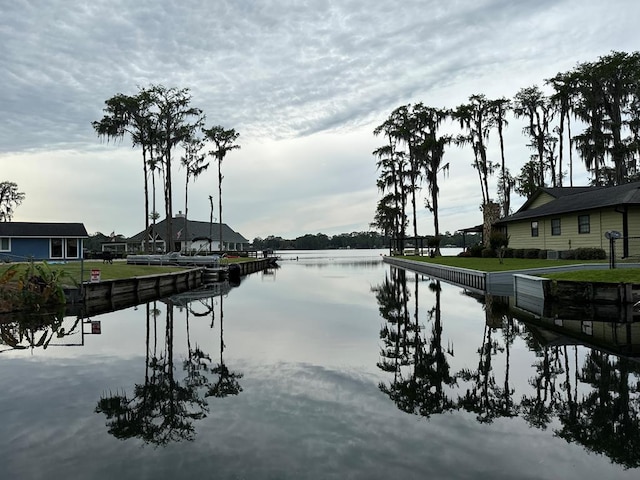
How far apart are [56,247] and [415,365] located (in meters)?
39.2

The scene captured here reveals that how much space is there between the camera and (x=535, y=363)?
9477 mm

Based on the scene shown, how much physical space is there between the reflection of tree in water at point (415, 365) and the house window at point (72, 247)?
1335 inches

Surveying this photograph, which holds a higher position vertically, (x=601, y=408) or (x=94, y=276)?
(x=94, y=276)

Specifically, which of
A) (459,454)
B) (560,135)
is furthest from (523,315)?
(560,135)

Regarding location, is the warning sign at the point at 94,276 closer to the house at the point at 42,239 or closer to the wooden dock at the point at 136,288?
the wooden dock at the point at 136,288

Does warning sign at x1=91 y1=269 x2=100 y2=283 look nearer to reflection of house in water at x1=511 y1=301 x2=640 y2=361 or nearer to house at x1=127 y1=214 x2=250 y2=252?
reflection of house in water at x1=511 y1=301 x2=640 y2=361

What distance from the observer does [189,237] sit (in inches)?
2854

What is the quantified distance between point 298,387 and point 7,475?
4.25m

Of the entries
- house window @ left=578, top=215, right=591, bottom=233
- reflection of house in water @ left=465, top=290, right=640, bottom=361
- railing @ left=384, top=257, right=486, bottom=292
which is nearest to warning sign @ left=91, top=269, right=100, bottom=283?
reflection of house in water @ left=465, top=290, right=640, bottom=361

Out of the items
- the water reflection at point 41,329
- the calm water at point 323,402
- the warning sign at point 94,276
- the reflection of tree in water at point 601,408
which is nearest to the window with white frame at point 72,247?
the warning sign at point 94,276

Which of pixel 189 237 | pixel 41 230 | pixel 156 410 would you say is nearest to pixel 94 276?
pixel 156 410

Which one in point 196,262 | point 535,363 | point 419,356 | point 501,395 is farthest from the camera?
point 196,262

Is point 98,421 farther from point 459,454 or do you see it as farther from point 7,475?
point 459,454

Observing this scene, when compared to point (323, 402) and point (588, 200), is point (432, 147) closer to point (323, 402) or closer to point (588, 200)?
point (588, 200)
